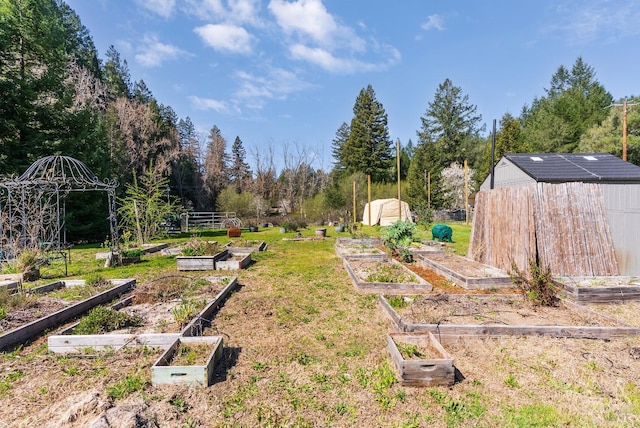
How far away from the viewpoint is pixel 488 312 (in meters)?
4.79

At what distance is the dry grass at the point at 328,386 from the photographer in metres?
2.54

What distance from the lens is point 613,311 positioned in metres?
5.00

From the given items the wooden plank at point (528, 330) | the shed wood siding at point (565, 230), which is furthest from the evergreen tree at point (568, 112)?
the wooden plank at point (528, 330)

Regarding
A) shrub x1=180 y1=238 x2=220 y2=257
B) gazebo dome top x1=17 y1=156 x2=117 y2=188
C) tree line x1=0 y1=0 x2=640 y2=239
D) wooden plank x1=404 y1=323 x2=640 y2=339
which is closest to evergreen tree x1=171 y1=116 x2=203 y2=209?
tree line x1=0 y1=0 x2=640 y2=239

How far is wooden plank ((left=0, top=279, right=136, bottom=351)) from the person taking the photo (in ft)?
12.7

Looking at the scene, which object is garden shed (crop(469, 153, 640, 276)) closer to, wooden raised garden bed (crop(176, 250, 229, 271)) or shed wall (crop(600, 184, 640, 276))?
shed wall (crop(600, 184, 640, 276))

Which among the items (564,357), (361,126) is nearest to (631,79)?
(361,126)

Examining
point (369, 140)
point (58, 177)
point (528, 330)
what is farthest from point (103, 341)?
point (369, 140)

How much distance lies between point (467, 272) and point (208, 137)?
3403cm

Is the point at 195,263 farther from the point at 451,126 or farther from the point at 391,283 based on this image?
the point at 451,126

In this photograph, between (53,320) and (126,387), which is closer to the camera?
(126,387)

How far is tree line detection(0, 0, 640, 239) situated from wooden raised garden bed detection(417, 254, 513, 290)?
1215cm

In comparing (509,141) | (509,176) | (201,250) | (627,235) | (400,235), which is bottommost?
(201,250)

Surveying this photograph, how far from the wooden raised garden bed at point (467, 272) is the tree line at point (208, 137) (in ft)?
39.9
